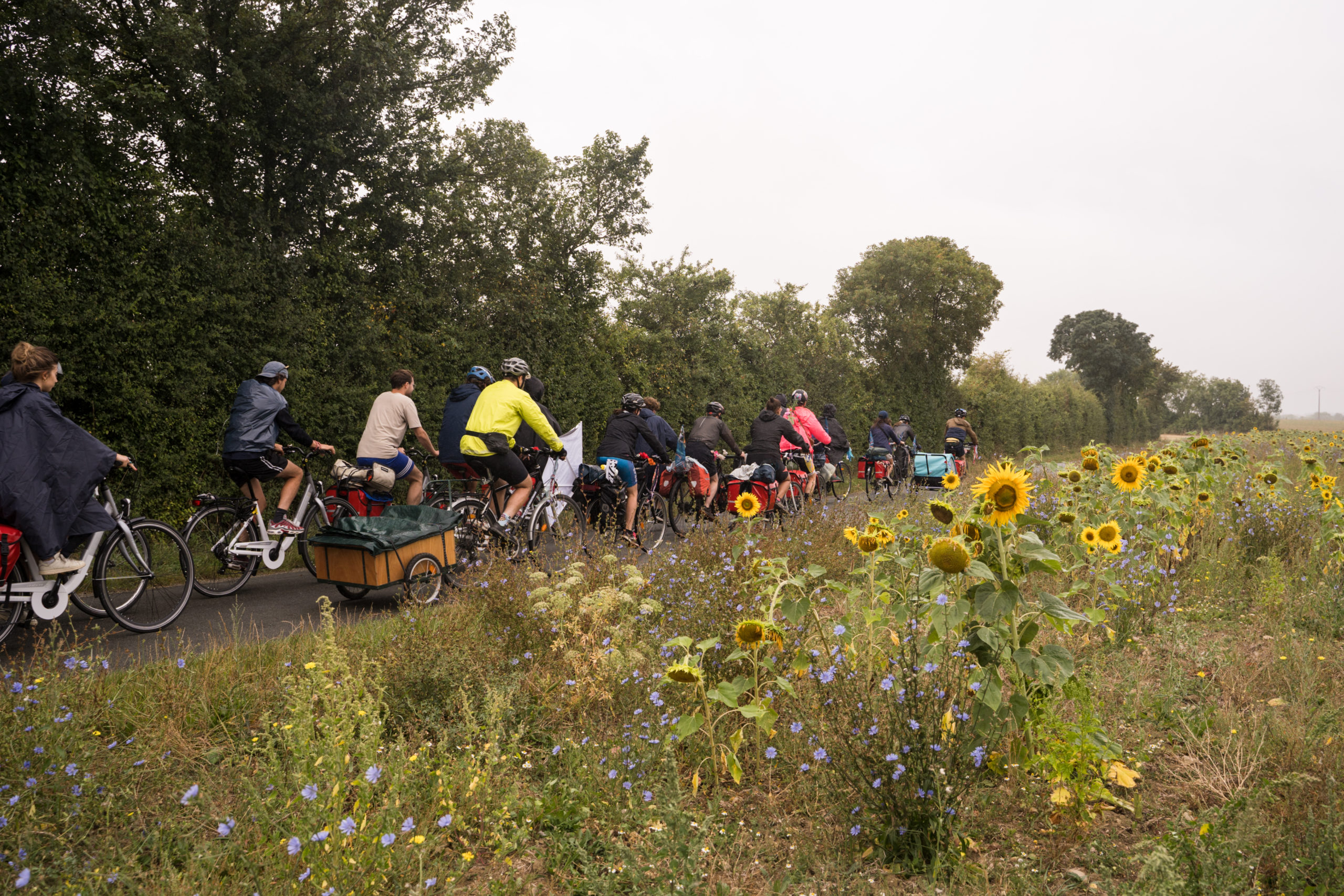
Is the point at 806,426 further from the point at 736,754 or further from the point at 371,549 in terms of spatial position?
the point at 736,754

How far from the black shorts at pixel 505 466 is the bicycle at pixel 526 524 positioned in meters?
0.23

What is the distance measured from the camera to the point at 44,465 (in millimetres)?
4883

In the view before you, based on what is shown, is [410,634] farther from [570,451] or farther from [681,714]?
[570,451]

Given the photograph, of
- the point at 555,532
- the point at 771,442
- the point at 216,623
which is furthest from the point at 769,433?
the point at 216,623

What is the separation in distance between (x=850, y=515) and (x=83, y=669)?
6.71 metres

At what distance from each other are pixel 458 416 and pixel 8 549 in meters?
3.80

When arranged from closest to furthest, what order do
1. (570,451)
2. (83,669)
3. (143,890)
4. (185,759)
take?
1. (143,890)
2. (185,759)
3. (83,669)
4. (570,451)

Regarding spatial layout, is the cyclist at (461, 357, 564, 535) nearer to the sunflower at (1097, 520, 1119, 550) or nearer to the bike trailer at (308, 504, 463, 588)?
the bike trailer at (308, 504, 463, 588)

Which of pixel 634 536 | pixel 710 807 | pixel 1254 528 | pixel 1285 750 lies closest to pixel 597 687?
pixel 710 807

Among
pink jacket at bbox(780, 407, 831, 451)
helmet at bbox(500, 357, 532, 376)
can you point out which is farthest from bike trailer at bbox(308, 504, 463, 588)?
pink jacket at bbox(780, 407, 831, 451)

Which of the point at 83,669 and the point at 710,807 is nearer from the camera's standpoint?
the point at 710,807

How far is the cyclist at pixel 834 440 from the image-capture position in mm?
15445

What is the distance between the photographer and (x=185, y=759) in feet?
10.8

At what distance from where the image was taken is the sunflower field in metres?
2.43
